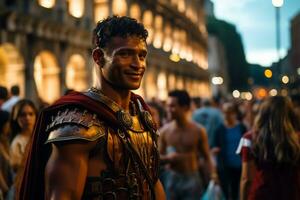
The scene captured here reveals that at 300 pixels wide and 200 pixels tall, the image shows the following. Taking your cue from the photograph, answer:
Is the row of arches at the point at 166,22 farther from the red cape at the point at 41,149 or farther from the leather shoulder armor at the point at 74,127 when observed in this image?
the leather shoulder armor at the point at 74,127

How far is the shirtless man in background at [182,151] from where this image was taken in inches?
270

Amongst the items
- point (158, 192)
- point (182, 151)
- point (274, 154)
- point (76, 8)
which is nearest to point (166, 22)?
point (76, 8)

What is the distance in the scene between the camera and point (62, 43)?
84.1 ft

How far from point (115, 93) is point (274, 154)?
94.8 inches

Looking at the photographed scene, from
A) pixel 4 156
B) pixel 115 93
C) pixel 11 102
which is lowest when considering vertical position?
pixel 4 156

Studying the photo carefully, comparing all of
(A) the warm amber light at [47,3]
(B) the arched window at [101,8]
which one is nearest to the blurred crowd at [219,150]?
(A) the warm amber light at [47,3]

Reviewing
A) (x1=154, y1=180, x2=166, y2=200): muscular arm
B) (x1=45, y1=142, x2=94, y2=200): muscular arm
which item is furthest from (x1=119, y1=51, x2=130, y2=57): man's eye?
(x1=154, y1=180, x2=166, y2=200): muscular arm

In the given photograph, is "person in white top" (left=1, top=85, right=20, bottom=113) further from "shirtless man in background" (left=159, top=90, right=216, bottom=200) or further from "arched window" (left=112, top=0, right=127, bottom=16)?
"arched window" (left=112, top=0, right=127, bottom=16)

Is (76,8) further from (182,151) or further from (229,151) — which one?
(182,151)

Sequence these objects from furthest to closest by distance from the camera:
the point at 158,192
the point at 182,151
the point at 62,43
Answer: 1. the point at 62,43
2. the point at 182,151
3. the point at 158,192

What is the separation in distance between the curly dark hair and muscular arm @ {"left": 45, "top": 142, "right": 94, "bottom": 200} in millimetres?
646

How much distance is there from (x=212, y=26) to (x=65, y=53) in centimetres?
7707

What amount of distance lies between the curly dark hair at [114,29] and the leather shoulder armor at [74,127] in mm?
453

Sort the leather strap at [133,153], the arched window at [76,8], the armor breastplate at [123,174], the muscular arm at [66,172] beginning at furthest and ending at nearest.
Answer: the arched window at [76,8], the leather strap at [133,153], the armor breastplate at [123,174], the muscular arm at [66,172]
